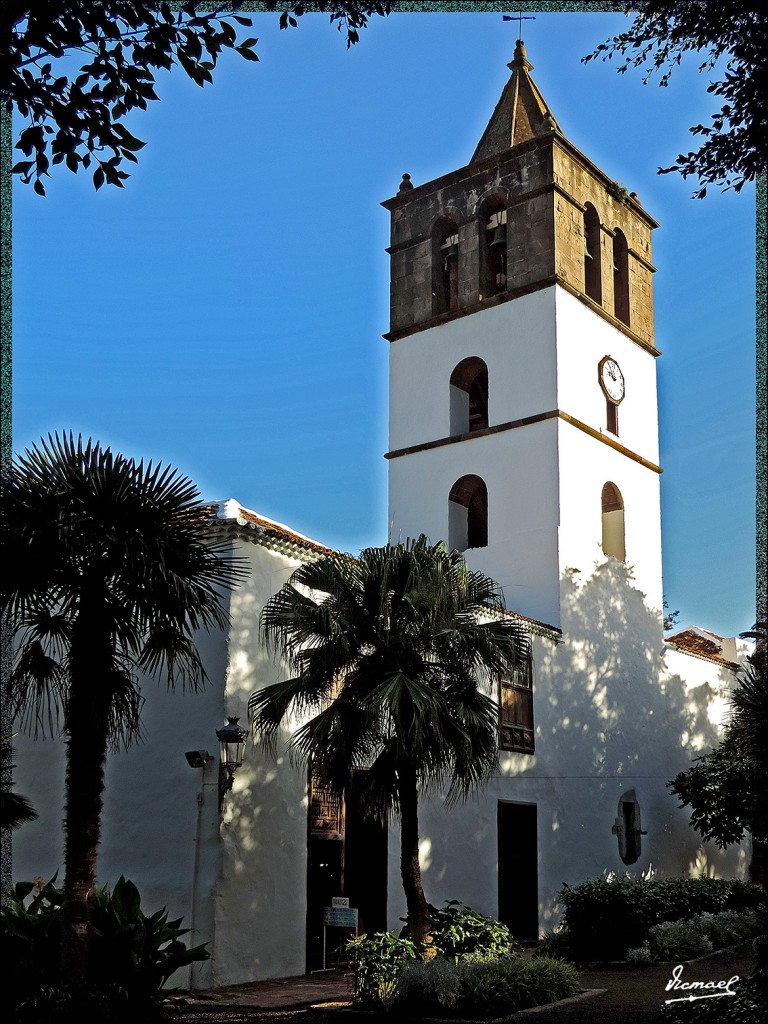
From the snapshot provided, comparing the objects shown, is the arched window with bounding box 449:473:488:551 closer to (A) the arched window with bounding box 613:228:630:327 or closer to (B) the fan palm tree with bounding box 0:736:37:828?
(A) the arched window with bounding box 613:228:630:327

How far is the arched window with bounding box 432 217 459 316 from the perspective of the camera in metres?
26.6

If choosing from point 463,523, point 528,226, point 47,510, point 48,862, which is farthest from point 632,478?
point 47,510

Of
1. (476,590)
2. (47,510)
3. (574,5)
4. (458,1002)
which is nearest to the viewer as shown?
(574,5)

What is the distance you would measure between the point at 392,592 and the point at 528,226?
45.9 ft

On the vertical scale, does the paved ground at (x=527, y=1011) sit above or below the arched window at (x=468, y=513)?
below

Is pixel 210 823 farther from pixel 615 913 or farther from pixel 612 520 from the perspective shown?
pixel 612 520

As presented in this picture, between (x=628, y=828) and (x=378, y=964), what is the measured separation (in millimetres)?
11488

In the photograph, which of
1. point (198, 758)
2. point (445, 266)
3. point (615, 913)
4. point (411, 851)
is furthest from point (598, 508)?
point (411, 851)

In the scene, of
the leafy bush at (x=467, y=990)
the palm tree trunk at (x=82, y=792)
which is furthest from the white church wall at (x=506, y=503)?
the palm tree trunk at (x=82, y=792)

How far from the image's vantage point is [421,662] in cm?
1338

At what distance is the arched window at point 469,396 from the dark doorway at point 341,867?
10735 mm

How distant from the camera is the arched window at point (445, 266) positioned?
87.1 ft

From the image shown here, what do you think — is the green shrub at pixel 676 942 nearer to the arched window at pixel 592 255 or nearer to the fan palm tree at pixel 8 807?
the fan palm tree at pixel 8 807

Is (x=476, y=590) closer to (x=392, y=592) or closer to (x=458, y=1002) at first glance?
(x=392, y=592)
